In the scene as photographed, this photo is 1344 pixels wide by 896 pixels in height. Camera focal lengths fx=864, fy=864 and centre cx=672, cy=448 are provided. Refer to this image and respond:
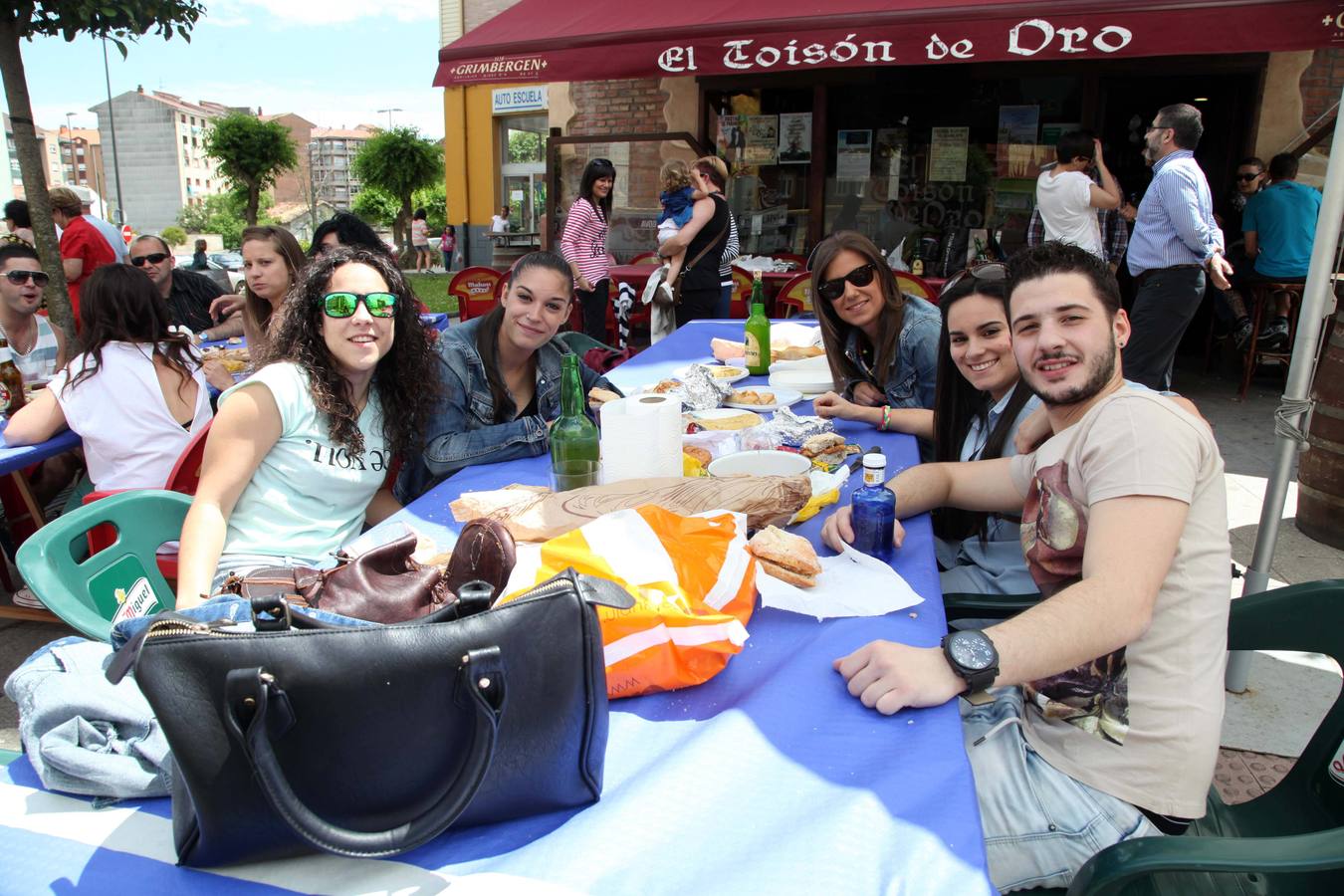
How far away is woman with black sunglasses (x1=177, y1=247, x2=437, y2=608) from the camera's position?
6.75ft

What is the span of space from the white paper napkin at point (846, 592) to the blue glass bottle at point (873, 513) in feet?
0.17

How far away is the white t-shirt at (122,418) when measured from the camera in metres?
3.06

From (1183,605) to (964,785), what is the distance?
61 cm

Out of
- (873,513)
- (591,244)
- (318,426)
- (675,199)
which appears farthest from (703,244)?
(873,513)

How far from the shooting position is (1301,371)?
2818mm

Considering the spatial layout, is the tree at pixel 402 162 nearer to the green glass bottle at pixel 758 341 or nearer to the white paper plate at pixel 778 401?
the green glass bottle at pixel 758 341

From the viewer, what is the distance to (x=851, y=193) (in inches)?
372

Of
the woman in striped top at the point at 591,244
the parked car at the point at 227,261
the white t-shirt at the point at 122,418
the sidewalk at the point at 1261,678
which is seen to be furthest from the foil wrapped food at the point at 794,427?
the parked car at the point at 227,261

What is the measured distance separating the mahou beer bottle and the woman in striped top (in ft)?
13.9

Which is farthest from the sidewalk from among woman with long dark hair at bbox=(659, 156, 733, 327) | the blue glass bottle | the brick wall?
the brick wall

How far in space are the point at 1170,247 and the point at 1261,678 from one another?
338 centimetres

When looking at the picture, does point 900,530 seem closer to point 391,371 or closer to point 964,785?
point 964,785

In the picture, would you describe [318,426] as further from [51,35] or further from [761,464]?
[51,35]

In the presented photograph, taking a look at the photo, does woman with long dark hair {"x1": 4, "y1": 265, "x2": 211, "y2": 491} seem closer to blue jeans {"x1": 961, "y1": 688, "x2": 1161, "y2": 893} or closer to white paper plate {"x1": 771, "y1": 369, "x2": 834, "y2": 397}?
white paper plate {"x1": 771, "y1": 369, "x2": 834, "y2": 397}
